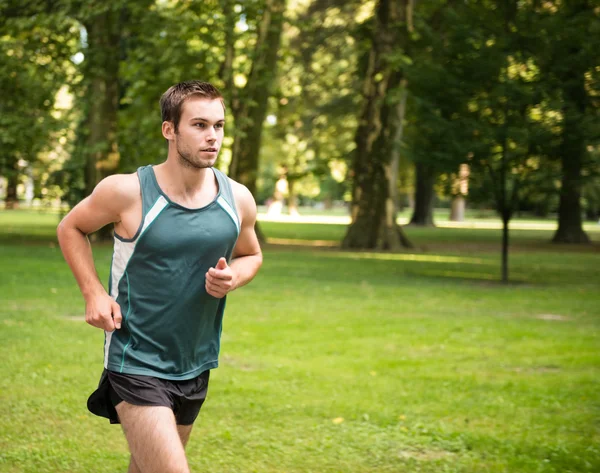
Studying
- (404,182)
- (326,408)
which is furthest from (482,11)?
(404,182)

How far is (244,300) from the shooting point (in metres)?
16.0

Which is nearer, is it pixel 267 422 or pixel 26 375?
pixel 267 422

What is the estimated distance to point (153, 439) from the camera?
12.5 feet

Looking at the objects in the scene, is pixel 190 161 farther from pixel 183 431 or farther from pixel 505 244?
pixel 505 244

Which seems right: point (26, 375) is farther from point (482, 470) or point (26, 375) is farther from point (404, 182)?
point (404, 182)

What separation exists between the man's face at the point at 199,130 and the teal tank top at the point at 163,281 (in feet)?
0.68

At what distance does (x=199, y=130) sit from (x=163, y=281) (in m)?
0.62

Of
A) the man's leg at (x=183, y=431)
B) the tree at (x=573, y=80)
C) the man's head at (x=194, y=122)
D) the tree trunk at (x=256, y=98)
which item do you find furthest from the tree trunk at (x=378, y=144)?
the man's head at (x=194, y=122)

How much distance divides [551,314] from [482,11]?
24.1ft

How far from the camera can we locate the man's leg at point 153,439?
3.75 m

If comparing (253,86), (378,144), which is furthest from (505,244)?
(253,86)

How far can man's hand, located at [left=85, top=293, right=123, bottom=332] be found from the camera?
154 inches

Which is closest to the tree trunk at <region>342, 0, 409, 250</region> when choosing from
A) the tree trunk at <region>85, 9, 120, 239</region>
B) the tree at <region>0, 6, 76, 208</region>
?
the tree trunk at <region>85, 9, 120, 239</region>

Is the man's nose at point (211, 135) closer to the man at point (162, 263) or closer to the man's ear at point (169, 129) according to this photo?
the man at point (162, 263)
